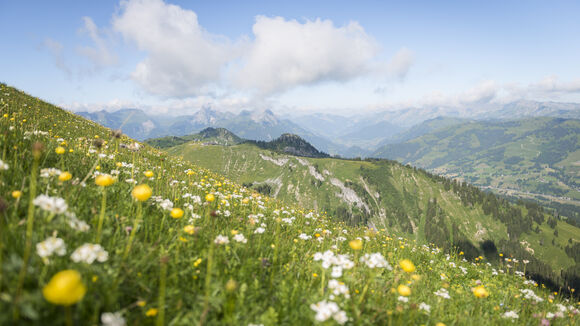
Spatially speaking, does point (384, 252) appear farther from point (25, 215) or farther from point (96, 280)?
point (25, 215)

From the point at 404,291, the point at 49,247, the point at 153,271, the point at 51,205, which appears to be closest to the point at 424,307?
the point at 404,291

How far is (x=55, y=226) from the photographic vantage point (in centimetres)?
272

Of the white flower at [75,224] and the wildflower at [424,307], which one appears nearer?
the white flower at [75,224]

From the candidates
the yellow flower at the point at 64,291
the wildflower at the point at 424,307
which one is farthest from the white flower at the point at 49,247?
the wildflower at the point at 424,307

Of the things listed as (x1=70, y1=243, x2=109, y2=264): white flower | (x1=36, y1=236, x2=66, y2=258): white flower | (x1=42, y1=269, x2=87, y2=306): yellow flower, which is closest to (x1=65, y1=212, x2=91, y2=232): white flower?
(x1=70, y1=243, x2=109, y2=264): white flower

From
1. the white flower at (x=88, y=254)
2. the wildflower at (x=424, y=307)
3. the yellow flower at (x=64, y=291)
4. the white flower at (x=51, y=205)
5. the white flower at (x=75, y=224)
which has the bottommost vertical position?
the wildflower at (x=424, y=307)

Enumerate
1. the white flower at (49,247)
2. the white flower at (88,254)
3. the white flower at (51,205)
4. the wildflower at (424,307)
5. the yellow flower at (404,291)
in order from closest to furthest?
the white flower at (49,247) < the white flower at (88,254) < the white flower at (51,205) < the yellow flower at (404,291) < the wildflower at (424,307)

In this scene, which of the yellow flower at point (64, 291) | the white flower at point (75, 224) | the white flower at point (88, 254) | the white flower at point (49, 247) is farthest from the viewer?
the white flower at point (75, 224)

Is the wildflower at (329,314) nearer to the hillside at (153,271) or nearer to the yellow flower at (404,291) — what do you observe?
the hillside at (153,271)

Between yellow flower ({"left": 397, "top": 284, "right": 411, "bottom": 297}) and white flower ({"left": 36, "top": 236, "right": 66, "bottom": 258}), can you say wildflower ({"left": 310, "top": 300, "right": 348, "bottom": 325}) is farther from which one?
white flower ({"left": 36, "top": 236, "right": 66, "bottom": 258})

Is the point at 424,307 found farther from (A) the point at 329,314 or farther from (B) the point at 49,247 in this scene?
(B) the point at 49,247

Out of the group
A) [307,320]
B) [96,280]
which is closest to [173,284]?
[96,280]

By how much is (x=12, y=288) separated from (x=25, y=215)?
2196mm

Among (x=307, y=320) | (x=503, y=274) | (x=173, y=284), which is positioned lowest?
(x=503, y=274)
